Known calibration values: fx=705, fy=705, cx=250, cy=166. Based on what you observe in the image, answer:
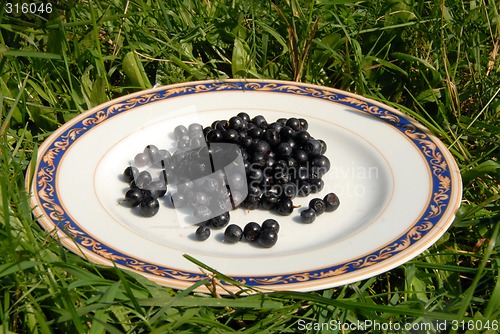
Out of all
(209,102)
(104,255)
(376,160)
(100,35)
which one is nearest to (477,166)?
(376,160)

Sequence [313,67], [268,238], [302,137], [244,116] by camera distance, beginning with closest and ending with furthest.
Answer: [268,238] → [302,137] → [244,116] → [313,67]

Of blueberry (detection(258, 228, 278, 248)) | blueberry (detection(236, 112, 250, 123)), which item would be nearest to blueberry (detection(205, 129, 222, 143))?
blueberry (detection(236, 112, 250, 123))

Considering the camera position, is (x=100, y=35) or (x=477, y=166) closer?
(x=477, y=166)

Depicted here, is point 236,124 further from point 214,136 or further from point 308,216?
point 308,216

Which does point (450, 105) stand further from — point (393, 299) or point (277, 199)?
point (393, 299)

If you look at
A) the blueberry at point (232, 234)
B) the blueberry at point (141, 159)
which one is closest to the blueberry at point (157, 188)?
the blueberry at point (141, 159)

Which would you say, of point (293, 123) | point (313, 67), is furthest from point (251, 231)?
point (313, 67)

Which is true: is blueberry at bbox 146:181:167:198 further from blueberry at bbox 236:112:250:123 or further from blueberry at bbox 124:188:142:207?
blueberry at bbox 236:112:250:123
